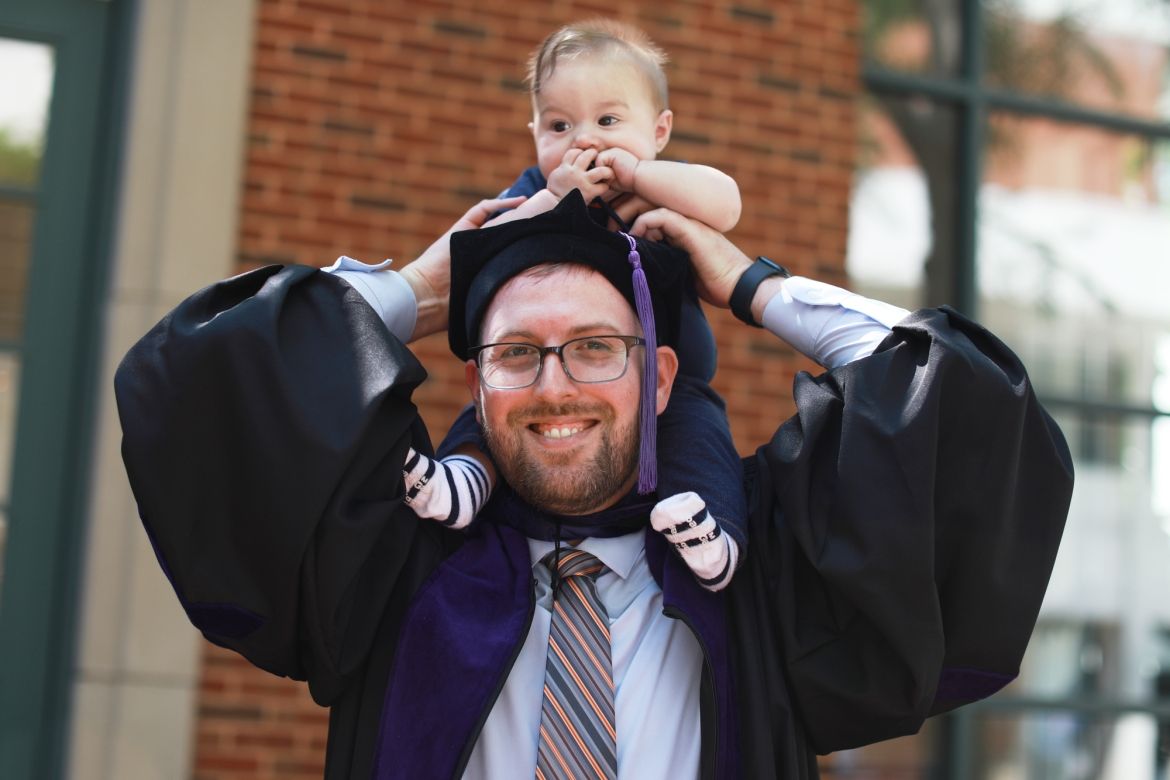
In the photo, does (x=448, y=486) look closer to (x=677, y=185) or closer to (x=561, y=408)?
(x=561, y=408)

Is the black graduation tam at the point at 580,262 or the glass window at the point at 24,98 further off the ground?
the glass window at the point at 24,98

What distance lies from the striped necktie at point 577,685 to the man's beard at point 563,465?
0.11m

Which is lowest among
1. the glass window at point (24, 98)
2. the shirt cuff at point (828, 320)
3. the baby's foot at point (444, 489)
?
the baby's foot at point (444, 489)

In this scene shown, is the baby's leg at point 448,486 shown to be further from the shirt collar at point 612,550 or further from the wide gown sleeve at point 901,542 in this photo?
the wide gown sleeve at point 901,542

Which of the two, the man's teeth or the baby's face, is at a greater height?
the baby's face

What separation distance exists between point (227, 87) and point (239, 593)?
2.91 metres

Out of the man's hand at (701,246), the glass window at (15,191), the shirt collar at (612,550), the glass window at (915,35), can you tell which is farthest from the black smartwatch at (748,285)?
the glass window at (915,35)

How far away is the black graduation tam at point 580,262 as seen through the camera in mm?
2400

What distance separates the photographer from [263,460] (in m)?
2.15

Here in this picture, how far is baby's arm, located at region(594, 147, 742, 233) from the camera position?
2.59 meters

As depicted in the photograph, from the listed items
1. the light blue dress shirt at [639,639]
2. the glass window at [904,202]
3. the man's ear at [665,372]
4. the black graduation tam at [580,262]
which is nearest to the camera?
the light blue dress shirt at [639,639]

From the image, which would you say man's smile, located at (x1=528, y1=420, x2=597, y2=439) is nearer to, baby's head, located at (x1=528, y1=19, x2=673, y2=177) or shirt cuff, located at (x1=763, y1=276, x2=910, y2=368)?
shirt cuff, located at (x1=763, y1=276, x2=910, y2=368)

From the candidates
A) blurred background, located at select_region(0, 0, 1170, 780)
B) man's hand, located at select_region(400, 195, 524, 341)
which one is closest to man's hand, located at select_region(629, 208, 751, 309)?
man's hand, located at select_region(400, 195, 524, 341)

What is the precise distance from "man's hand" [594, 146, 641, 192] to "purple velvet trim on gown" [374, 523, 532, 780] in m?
0.74
